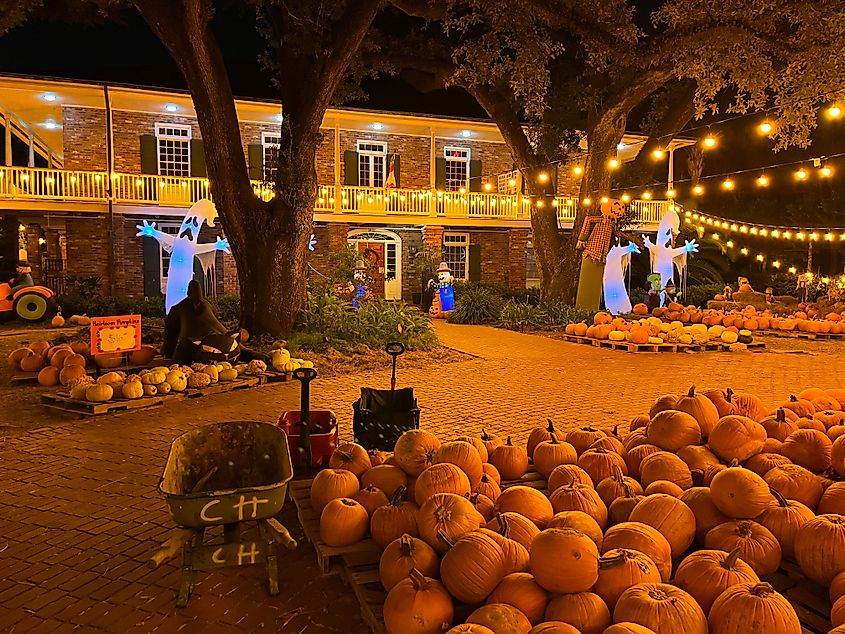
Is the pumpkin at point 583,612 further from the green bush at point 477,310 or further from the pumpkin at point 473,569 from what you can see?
the green bush at point 477,310

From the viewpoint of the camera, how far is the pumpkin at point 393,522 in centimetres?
327

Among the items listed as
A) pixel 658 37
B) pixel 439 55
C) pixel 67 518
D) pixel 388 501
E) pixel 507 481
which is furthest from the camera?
pixel 439 55

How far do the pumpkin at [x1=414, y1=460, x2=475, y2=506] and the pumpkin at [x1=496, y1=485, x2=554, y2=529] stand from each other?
204 mm

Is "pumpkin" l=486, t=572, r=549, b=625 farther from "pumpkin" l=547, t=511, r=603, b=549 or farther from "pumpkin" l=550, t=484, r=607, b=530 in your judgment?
"pumpkin" l=550, t=484, r=607, b=530

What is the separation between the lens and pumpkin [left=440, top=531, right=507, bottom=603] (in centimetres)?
261

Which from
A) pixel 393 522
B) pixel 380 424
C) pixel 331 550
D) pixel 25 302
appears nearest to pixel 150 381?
pixel 380 424

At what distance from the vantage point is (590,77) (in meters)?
17.8

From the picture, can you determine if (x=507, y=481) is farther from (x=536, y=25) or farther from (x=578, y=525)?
(x=536, y=25)

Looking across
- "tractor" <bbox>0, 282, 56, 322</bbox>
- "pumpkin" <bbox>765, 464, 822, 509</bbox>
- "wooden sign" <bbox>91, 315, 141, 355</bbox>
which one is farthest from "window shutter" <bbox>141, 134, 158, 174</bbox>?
"pumpkin" <bbox>765, 464, 822, 509</bbox>

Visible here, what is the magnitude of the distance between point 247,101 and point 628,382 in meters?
15.7

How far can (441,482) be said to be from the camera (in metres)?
3.38

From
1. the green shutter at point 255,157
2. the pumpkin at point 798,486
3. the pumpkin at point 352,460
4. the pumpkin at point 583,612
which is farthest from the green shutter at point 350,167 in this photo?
the pumpkin at point 583,612

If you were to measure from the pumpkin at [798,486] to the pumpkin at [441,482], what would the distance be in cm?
148

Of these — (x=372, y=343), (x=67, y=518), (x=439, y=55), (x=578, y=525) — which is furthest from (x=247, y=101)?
(x=578, y=525)
